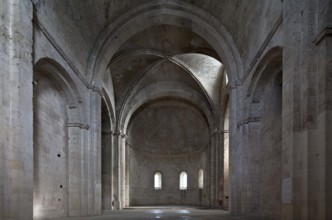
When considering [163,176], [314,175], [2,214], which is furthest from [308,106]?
[163,176]

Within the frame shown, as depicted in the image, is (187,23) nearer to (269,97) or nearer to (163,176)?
(269,97)

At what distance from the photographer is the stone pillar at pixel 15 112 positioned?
756cm

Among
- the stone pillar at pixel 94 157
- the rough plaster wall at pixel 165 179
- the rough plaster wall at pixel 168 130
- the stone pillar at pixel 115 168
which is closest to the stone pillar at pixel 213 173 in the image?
the rough plaster wall at pixel 168 130

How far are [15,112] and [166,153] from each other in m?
24.9

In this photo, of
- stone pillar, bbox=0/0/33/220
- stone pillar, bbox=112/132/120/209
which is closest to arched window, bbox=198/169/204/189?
stone pillar, bbox=112/132/120/209

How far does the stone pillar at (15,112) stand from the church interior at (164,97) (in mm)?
32

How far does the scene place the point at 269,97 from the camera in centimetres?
1302

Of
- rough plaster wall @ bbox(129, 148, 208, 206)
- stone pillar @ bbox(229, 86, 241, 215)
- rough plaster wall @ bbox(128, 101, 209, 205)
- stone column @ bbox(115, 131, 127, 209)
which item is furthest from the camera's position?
rough plaster wall @ bbox(129, 148, 208, 206)

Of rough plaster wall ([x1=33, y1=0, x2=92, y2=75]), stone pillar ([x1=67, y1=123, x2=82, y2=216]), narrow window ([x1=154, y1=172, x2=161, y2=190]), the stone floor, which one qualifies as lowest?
narrow window ([x1=154, y1=172, x2=161, y2=190])

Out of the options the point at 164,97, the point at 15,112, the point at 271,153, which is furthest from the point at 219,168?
the point at 15,112

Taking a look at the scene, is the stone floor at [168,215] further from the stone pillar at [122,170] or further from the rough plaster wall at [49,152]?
the stone pillar at [122,170]

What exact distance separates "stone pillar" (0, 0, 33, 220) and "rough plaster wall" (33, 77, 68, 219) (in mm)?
3058

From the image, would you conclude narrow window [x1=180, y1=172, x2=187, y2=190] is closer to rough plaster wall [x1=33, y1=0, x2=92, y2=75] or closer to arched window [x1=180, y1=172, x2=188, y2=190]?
arched window [x1=180, y1=172, x2=188, y2=190]

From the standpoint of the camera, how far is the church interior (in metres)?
7.84
